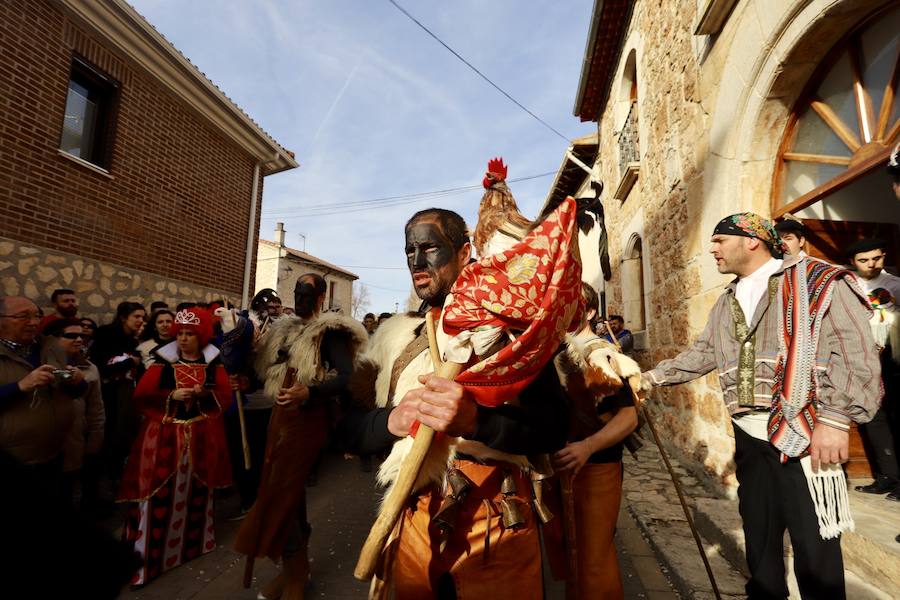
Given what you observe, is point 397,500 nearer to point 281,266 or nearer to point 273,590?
point 273,590

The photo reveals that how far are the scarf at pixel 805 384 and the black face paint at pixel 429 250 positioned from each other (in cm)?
164

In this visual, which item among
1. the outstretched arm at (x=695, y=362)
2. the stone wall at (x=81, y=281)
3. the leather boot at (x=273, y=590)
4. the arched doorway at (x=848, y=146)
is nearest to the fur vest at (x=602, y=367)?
the outstretched arm at (x=695, y=362)

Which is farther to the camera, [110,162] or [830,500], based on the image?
[110,162]

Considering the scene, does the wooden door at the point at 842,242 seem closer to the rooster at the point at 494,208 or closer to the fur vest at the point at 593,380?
the fur vest at the point at 593,380

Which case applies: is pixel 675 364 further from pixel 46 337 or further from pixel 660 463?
pixel 46 337

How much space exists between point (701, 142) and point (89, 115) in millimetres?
8690

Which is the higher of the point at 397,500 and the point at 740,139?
the point at 740,139

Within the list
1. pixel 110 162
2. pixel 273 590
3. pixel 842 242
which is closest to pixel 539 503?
pixel 273 590

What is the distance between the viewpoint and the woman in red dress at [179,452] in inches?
122

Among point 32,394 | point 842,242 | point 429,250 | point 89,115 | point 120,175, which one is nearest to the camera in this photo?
point 429,250

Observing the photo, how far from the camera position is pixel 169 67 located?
770cm

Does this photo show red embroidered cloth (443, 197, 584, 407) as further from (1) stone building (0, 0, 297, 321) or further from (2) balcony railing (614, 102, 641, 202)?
(1) stone building (0, 0, 297, 321)

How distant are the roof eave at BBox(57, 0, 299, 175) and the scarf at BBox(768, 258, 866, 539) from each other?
8.93 m

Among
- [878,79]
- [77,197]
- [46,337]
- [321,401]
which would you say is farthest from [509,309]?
[77,197]
